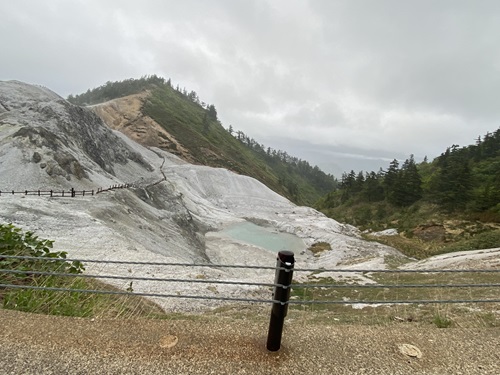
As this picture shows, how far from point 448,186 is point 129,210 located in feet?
197

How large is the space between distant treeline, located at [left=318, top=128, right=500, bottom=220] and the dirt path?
53483 millimetres

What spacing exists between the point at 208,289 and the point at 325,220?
167 feet

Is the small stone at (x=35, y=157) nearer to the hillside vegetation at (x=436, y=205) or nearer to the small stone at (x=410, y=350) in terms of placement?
the small stone at (x=410, y=350)

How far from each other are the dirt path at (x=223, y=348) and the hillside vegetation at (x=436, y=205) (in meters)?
33.5

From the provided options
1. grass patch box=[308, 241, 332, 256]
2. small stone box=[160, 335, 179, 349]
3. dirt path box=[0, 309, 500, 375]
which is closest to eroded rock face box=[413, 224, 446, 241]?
grass patch box=[308, 241, 332, 256]

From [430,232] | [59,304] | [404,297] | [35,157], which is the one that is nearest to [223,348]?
[59,304]

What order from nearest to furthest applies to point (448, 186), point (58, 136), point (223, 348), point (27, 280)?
point (223, 348)
point (27, 280)
point (58, 136)
point (448, 186)

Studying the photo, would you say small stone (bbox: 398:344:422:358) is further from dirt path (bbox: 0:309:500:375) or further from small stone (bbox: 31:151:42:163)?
small stone (bbox: 31:151:42:163)

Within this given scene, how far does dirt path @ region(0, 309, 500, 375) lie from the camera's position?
14.0 ft

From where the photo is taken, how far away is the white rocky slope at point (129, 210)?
856 inches

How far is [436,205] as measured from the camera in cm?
5878

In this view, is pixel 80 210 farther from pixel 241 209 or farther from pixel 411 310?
pixel 241 209

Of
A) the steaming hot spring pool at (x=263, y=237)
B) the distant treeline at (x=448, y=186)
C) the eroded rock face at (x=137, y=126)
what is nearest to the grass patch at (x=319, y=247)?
the steaming hot spring pool at (x=263, y=237)

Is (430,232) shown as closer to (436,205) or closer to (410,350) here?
(436,205)
